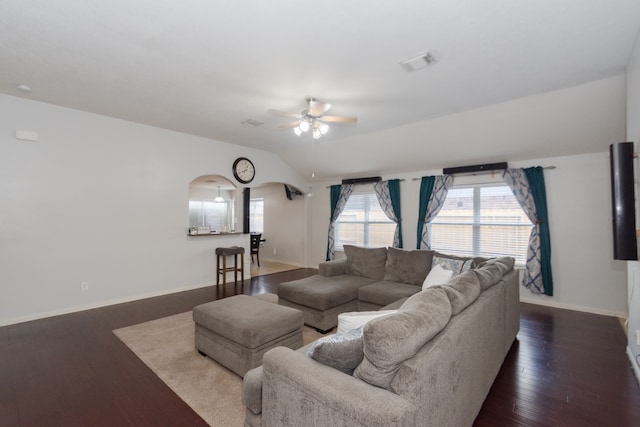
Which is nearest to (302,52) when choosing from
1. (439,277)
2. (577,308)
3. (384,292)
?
(439,277)

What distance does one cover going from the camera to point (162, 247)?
505cm

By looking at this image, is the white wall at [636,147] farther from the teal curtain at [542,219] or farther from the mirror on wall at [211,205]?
the mirror on wall at [211,205]

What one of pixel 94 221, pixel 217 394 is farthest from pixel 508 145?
pixel 94 221

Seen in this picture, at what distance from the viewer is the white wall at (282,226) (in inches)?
317

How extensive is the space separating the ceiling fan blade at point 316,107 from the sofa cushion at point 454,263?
2347 millimetres

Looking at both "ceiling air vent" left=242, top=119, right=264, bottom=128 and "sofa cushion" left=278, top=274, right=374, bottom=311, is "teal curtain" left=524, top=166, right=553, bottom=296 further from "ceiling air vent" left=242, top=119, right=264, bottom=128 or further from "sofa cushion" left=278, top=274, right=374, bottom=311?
"ceiling air vent" left=242, top=119, right=264, bottom=128

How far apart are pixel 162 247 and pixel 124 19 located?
3.69 metres

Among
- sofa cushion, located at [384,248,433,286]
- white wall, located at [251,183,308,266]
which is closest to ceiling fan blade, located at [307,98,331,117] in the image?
sofa cushion, located at [384,248,433,286]

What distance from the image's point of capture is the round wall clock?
606 centimetres

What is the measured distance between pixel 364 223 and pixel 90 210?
5.22 meters

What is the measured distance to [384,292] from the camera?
3547 mm

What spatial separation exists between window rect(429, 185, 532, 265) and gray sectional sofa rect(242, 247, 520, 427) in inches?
150

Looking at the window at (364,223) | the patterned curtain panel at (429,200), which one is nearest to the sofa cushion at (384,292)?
the patterned curtain panel at (429,200)

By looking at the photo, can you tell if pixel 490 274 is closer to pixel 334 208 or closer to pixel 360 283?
pixel 360 283
